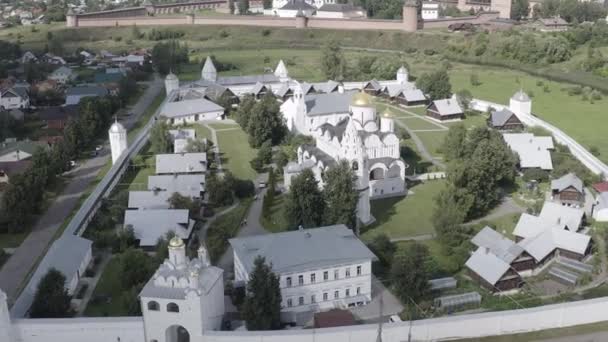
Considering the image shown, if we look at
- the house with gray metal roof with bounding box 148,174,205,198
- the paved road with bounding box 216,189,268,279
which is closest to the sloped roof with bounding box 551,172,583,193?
the paved road with bounding box 216,189,268,279

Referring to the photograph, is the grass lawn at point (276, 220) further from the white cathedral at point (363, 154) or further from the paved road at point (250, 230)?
the white cathedral at point (363, 154)

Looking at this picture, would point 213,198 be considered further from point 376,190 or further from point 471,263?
point 471,263

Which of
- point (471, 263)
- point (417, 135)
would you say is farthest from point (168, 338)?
point (417, 135)

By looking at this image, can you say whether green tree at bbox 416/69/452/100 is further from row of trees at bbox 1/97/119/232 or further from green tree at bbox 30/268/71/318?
green tree at bbox 30/268/71/318

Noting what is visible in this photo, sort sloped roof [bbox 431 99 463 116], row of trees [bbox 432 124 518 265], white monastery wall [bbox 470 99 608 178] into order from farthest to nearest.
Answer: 1. sloped roof [bbox 431 99 463 116]
2. white monastery wall [bbox 470 99 608 178]
3. row of trees [bbox 432 124 518 265]

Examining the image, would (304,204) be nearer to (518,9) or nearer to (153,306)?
(153,306)

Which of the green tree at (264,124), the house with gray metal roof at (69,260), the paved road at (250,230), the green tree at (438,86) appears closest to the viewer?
the house with gray metal roof at (69,260)

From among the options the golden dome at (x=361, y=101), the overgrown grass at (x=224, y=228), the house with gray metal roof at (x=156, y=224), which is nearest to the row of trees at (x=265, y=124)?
the golden dome at (x=361, y=101)
